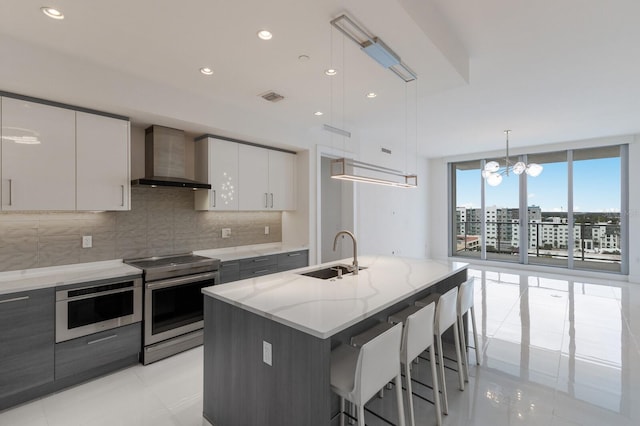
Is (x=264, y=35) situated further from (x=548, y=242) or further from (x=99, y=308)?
(x=548, y=242)

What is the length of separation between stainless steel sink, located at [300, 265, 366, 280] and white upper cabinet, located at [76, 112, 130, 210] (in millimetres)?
2013

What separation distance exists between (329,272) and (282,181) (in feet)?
6.94

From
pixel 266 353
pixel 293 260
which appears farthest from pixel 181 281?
pixel 266 353

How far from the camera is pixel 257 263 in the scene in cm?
399

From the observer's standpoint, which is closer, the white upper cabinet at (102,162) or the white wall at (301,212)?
the white upper cabinet at (102,162)

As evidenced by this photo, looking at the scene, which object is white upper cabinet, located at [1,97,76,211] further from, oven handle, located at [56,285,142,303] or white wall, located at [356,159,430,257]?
white wall, located at [356,159,430,257]

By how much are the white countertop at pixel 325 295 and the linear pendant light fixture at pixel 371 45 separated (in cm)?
177

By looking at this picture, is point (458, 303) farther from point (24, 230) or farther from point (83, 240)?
point (24, 230)

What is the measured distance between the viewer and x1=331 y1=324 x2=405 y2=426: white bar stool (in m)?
1.51

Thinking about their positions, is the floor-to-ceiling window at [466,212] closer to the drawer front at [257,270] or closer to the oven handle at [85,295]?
the drawer front at [257,270]

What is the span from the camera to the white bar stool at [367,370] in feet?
4.97

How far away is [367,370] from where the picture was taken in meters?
1.54

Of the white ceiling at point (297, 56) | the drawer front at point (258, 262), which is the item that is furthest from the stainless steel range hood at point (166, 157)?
the drawer front at point (258, 262)

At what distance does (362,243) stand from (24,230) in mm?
4539
